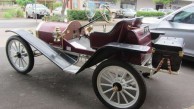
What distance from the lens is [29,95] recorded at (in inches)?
155

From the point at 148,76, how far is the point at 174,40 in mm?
1247

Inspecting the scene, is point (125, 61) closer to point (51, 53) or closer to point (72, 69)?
point (72, 69)

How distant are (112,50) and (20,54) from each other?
7.23 ft

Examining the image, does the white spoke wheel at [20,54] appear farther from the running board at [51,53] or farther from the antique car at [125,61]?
the antique car at [125,61]

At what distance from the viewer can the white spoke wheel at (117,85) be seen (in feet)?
10.9

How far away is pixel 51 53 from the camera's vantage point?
14.2ft

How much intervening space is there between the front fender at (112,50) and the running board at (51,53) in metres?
0.63

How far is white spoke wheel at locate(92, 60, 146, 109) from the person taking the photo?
3.32 m

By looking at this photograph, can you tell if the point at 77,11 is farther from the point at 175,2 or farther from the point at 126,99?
the point at 175,2

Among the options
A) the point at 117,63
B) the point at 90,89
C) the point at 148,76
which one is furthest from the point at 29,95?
the point at 148,76

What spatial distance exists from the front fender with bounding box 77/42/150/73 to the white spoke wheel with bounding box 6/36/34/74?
142 cm

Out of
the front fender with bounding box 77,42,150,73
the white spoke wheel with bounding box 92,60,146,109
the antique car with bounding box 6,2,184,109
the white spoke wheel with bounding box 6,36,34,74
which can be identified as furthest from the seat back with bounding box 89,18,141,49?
the white spoke wheel with bounding box 6,36,34,74

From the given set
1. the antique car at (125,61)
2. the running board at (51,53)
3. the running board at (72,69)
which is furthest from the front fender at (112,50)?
the running board at (51,53)

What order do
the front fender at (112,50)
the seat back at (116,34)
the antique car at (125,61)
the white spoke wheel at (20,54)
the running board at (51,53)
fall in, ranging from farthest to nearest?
the white spoke wheel at (20,54) → the running board at (51,53) → the seat back at (116,34) → the antique car at (125,61) → the front fender at (112,50)
